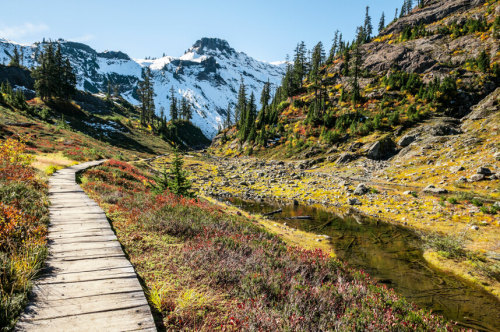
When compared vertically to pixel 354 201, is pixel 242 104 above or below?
above

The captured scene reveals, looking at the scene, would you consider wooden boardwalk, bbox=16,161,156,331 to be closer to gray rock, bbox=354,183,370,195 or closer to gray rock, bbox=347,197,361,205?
gray rock, bbox=347,197,361,205

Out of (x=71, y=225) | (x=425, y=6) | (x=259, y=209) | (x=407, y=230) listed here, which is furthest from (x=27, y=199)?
(x=425, y=6)

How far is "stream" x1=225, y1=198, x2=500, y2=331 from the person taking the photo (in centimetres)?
774

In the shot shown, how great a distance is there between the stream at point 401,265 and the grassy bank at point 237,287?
4.04m

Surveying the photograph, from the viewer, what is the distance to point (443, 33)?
65.6m

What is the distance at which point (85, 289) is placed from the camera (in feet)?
10.6

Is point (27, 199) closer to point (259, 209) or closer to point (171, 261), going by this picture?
point (171, 261)

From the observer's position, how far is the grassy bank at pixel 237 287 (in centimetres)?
341

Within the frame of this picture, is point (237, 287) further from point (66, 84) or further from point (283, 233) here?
point (66, 84)

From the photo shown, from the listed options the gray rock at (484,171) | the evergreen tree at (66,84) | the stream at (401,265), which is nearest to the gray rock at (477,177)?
the gray rock at (484,171)

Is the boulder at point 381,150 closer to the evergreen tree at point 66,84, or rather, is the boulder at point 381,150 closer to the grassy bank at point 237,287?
the grassy bank at point 237,287

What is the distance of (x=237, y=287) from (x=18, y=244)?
4.15 meters

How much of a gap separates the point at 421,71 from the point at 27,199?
253 feet

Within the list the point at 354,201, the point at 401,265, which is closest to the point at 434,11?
the point at 354,201
